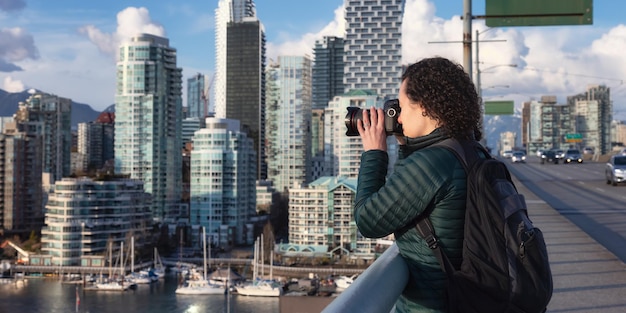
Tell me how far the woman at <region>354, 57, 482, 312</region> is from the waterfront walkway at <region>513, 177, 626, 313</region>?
2.75 meters

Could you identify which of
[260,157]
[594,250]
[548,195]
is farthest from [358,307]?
[260,157]

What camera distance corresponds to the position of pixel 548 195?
1938 centimetres

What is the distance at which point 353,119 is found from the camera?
279cm

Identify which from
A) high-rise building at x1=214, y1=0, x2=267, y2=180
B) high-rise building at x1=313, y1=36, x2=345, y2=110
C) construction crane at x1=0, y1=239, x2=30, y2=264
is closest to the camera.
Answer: construction crane at x1=0, y1=239, x2=30, y2=264

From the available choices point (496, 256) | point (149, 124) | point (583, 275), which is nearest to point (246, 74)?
point (149, 124)

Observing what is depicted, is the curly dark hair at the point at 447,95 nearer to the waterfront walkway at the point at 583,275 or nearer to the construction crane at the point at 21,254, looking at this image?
the waterfront walkway at the point at 583,275

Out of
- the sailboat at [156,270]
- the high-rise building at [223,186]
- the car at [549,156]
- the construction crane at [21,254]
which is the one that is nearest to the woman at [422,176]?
the car at [549,156]

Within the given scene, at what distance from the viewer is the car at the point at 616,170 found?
78.1 ft

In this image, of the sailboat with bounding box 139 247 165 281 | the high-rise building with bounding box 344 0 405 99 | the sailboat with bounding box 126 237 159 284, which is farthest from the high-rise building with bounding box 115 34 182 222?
the high-rise building with bounding box 344 0 405 99

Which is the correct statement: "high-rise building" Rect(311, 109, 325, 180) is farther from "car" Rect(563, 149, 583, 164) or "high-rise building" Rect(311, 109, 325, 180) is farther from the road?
the road

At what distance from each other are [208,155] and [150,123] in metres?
18.4

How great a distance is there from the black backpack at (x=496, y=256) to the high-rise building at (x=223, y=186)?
9386cm

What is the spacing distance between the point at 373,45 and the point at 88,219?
100491mm

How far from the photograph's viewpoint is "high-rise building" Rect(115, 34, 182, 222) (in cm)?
11519
